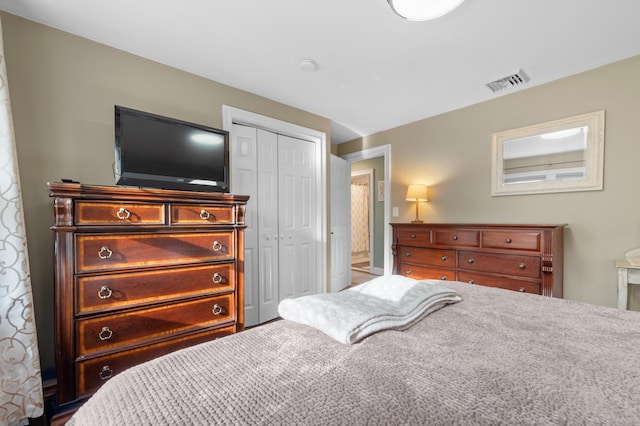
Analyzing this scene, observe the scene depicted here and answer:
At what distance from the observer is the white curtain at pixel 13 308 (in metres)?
1.40

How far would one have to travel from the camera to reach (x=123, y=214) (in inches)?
63.1

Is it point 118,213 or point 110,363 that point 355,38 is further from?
point 110,363

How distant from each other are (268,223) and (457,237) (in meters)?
1.96

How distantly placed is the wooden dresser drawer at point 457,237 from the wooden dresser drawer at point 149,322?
2099 mm

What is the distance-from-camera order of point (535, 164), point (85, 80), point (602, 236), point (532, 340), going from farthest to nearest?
point (535, 164) < point (602, 236) < point (85, 80) < point (532, 340)

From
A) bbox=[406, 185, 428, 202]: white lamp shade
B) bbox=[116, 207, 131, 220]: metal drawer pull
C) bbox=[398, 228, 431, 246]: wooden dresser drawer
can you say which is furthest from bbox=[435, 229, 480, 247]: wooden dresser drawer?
bbox=[116, 207, 131, 220]: metal drawer pull

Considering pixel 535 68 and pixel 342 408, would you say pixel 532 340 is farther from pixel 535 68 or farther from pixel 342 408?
pixel 535 68

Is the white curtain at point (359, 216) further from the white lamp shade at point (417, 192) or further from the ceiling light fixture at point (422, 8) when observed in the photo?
the ceiling light fixture at point (422, 8)

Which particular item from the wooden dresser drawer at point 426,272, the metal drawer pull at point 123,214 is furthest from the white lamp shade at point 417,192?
the metal drawer pull at point 123,214

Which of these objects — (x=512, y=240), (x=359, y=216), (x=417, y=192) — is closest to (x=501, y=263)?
(x=512, y=240)

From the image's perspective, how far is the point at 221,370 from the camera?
2.25 feet

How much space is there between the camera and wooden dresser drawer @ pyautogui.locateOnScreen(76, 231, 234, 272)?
1506 mm

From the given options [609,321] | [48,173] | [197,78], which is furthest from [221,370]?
[197,78]

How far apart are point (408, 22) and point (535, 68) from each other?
4.57 ft
